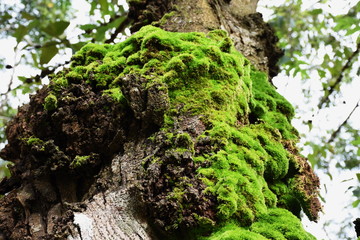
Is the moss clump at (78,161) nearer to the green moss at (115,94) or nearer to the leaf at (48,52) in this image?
the green moss at (115,94)

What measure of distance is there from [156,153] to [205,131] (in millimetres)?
277

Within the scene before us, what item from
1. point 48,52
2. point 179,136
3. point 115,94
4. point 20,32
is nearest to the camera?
point 179,136

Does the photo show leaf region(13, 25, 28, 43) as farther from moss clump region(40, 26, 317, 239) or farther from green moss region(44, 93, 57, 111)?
green moss region(44, 93, 57, 111)

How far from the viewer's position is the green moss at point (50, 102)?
74.1 inches

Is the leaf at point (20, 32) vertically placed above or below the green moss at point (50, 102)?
above

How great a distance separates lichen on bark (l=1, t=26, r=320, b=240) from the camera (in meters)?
1.39

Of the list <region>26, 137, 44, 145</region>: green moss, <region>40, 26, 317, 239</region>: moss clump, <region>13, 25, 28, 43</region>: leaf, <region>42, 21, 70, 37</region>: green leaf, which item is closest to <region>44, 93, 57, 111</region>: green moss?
<region>40, 26, 317, 239</region>: moss clump

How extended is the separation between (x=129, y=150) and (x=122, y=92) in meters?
0.30

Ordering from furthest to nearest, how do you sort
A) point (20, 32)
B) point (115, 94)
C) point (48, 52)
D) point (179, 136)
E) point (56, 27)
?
point (20, 32), point (48, 52), point (56, 27), point (115, 94), point (179, 136)

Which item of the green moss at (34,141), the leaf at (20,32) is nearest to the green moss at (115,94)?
the green moss at (34,141)

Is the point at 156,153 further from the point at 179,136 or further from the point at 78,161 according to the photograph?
the point at 78,161

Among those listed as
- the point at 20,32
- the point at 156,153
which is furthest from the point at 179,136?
the point at 20,32

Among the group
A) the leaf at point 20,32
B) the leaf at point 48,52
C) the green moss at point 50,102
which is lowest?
the green moss at point 50,102

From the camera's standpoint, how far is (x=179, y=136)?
5.02 feet
